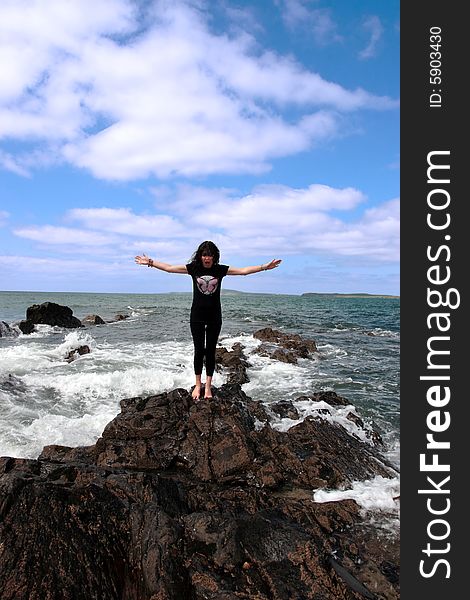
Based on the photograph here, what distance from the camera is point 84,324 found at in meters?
36.2

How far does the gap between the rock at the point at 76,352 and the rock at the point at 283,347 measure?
8.47 meters

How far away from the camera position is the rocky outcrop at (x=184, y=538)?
323cm

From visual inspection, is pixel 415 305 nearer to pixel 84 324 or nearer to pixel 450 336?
pixel 450 336

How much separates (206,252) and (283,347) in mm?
15777

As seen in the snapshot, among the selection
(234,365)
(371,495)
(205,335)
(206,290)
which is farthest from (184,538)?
(234,365)

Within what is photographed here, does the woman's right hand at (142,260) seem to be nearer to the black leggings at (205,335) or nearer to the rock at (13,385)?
the black leggings at (205,335)

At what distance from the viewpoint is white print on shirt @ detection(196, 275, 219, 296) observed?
21.3 ft

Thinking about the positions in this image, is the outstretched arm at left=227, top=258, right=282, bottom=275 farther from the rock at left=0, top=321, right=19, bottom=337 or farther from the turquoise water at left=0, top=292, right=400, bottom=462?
the rock at left=0, top=321, right=19, bottom=337

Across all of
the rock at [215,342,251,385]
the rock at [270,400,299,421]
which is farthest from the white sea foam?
the rock at [215,342,251,385]

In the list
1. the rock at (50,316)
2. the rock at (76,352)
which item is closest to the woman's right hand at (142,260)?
the rock at (76,352)

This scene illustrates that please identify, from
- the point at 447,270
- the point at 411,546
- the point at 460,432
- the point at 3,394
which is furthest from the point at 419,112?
the point at 3,394

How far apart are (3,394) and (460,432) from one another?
454 inches

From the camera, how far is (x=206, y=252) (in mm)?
6328

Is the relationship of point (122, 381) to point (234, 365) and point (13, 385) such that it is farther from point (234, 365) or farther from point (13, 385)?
point (234, 365)
